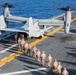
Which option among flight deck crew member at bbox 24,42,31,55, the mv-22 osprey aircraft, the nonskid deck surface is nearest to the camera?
the nonskid deck surface

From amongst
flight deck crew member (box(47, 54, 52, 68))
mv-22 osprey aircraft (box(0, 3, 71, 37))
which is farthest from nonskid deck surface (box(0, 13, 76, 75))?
mv-22 osprey aircraft (box(0, 3, 71, 37))

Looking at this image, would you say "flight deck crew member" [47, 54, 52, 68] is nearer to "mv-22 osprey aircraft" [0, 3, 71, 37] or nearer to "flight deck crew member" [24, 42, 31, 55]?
"flight deck crew member" [24, 42, 31, 55]

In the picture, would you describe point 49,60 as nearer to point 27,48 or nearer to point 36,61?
point 36,61

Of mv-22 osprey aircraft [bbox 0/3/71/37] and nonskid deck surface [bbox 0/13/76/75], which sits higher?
mv-22 osprey aircraft [bbox 0/3/71/37]

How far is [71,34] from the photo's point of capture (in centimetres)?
4662

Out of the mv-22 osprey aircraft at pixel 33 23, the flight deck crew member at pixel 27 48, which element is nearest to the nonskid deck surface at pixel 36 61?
the flight deck crew member at pixel 27 48

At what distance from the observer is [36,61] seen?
3288 cm

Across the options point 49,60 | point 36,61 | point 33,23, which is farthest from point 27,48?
point 33,23

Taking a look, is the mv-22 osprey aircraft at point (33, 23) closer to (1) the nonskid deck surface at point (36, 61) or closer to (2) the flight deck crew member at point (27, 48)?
(1) the nonskid deck surface at point (36, 61)

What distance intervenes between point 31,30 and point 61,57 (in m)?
7.58

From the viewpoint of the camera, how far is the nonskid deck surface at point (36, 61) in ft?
98.7

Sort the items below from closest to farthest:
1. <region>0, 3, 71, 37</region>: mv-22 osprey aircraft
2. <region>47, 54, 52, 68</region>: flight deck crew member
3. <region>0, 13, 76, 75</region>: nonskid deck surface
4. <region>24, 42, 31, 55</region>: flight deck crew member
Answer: <region>0, 13, 76, 75</region>: nonskid deck surface < <region>47, 54, 52, 68</region>: flight deck crew member < <region>24, 42, 31, 55</region>: flight deck crew member < <region>0, 3, 71, 37</region>: mv-22 osprey aircraft

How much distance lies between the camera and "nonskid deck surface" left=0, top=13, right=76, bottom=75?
3008 centimetres

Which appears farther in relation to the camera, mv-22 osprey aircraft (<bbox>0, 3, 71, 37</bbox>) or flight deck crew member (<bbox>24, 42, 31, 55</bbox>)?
mv-22 osprey aircraft (<bbox>0, 3, 71, 37</bbox>)
